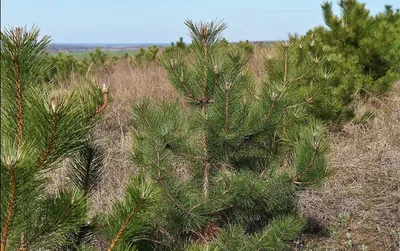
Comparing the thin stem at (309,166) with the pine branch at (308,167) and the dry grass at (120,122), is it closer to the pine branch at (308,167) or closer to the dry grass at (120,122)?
the pine branch at (308,167)

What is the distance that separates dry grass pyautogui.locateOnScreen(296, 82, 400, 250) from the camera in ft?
11.3

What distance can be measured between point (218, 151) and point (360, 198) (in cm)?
173

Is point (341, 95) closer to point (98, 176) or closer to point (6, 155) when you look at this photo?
point (98, 176)

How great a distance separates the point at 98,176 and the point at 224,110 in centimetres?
79

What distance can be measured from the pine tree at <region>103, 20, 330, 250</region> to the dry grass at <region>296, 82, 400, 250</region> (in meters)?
0.79

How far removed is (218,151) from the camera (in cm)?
280

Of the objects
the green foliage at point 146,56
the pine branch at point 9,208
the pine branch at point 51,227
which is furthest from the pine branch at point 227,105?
the green foliage at point 146,56

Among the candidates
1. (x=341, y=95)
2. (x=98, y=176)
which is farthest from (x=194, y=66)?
(x=341, y=95)

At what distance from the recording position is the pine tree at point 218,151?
2584mm

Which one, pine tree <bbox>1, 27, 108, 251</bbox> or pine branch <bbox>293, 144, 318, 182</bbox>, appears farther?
pine branch <bbox>293, 144, 318, 182</bbox>

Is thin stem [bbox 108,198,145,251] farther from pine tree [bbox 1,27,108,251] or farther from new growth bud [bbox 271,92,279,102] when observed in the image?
new growth bud [bbox 271,92,279,102]

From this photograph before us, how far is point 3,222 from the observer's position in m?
1.51

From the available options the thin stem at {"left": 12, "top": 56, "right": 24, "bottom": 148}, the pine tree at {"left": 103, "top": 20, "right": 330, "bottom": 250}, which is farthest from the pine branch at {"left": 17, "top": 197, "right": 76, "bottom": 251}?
the pine tree at {"left": 103, "top": 20, "right": 330, "bottom": 250}

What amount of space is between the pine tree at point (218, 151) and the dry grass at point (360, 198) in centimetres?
79
